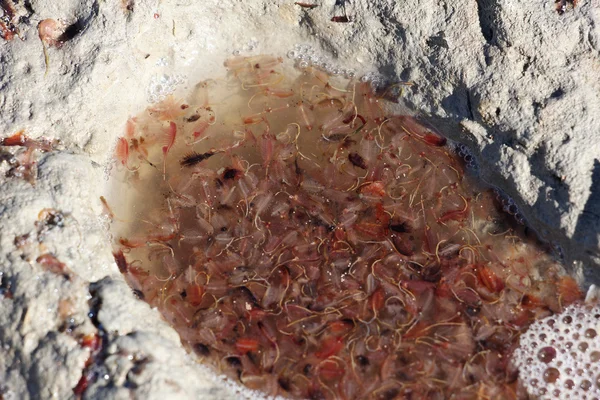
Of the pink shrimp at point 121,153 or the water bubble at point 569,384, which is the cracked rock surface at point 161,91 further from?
the water bubble at point 569,384

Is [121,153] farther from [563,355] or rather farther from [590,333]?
[590,333]

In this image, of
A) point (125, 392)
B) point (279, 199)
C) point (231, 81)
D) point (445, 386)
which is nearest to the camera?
point (125, 392)

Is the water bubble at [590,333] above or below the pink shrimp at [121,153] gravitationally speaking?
below

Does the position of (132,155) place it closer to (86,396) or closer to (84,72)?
(84,72)

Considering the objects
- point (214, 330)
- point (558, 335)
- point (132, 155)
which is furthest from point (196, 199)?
point (558, 335)

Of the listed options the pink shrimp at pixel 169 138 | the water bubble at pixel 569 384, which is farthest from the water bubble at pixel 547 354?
the pink shrimp at pixel 169 138

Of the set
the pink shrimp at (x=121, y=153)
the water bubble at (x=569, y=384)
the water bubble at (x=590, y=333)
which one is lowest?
the water bubble at (x=569, y=384)

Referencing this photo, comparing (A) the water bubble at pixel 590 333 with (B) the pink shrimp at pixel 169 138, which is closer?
(A) the water bubble at pixel 590 333
